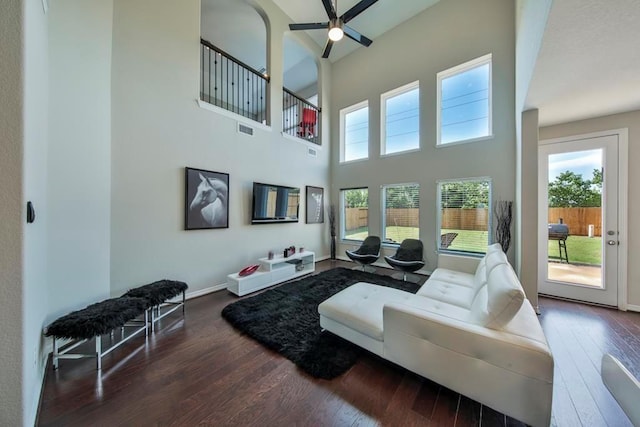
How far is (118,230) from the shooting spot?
108 inches

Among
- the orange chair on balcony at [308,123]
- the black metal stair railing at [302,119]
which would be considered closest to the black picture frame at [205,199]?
the black metal stair railing at [302,119]

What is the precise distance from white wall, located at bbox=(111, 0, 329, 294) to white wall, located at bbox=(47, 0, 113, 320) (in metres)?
0.15

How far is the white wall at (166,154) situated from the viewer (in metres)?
2.80

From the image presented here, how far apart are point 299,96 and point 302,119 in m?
0.96

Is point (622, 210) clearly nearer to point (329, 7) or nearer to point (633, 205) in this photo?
point (633, 205)

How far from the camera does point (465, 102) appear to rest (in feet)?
14.5

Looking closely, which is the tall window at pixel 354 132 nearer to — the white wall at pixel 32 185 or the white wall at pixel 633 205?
the white wall at pixel 633 205

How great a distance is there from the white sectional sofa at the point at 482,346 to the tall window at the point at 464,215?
251 cm

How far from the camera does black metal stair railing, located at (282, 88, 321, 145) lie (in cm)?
578

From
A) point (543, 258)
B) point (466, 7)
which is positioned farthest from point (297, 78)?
point (543, 258)

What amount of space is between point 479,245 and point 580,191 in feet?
5.12

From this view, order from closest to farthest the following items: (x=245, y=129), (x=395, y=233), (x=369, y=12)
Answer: (x=245, y=129) < (x=369, y=12) < (x=395, y=233)
